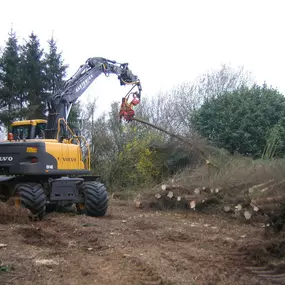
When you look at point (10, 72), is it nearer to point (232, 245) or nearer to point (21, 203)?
point (21, 203)

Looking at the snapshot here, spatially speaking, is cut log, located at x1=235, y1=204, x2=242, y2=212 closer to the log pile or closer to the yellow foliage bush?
the log pile

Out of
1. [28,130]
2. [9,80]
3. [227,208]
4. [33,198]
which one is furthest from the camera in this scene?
[9,80]

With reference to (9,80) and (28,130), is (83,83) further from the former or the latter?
(9,80)

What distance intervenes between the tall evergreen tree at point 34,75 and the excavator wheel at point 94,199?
16416 mm

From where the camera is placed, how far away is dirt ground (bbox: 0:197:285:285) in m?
5.35

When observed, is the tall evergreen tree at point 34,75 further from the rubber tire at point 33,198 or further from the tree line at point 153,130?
the rubber tire at point 33,198

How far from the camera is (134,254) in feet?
21.6

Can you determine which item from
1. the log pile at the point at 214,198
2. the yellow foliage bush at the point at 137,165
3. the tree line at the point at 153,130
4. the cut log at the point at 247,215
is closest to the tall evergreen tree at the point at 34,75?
the tree line at the point at 153,130

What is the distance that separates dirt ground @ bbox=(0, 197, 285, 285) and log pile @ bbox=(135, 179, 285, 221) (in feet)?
1.81

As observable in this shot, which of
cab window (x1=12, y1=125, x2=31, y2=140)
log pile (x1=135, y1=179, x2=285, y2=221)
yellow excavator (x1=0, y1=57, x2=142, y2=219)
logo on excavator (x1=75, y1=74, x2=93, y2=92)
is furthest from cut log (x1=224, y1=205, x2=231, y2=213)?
cab window (x1=12, y1=125, x2=31, y2=140)

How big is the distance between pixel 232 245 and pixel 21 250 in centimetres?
343

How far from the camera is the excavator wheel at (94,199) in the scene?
1074 cm

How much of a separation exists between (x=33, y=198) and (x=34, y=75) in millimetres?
18944

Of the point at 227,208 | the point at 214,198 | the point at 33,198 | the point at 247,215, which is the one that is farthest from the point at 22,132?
the point at 247,215
